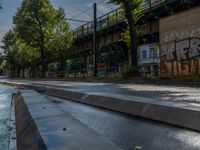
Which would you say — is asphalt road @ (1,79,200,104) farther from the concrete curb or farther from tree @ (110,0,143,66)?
tree @ (110,0,143,66)

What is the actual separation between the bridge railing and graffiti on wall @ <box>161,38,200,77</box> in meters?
5.66

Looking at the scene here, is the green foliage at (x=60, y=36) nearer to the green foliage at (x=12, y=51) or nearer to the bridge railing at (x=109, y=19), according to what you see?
the bridge railing at (x=109, y=19)

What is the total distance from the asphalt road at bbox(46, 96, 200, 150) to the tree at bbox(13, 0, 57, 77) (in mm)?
48463

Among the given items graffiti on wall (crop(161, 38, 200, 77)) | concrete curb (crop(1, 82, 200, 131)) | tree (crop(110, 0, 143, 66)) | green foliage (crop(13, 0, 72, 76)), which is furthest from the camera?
green foliage (crop(13, 0, 72, 76))

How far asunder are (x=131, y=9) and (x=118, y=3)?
3.74ft

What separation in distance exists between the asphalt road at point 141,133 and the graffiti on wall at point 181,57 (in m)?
14.5

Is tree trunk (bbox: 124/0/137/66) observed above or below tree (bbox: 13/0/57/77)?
below

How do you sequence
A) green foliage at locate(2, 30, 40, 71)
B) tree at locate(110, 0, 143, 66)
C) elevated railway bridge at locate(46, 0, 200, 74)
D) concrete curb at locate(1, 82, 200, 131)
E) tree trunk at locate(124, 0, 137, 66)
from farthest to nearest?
green foliage at locate(2, 30, 40, 71), elevated railway bridge at locate(46, 0, 200, 74), tree trunk at locate(124, 0, 137, 66), tree at locate(110, 0, 143, 66), concrete curb at locate(1, 82, 200, 131)

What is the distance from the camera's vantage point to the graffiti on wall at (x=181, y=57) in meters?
20.4

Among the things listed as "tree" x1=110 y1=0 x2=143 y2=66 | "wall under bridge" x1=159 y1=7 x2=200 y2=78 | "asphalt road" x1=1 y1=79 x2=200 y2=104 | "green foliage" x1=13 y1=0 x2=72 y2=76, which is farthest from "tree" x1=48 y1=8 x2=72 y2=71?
"asphalt road" x1=1 y1=79 x2=200 y2=104

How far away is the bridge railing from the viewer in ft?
103

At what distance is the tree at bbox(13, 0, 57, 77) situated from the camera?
53.5 meters

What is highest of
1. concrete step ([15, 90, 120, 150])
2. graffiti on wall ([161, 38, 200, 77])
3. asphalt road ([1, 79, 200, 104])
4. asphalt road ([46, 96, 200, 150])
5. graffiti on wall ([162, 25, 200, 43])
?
graffiti on wall ([162, 25, 200, 43])

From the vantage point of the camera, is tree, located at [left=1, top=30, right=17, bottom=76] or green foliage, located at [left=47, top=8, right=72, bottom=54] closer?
green foliage, located at [left=47, top=8, right=72, bottom=54]
